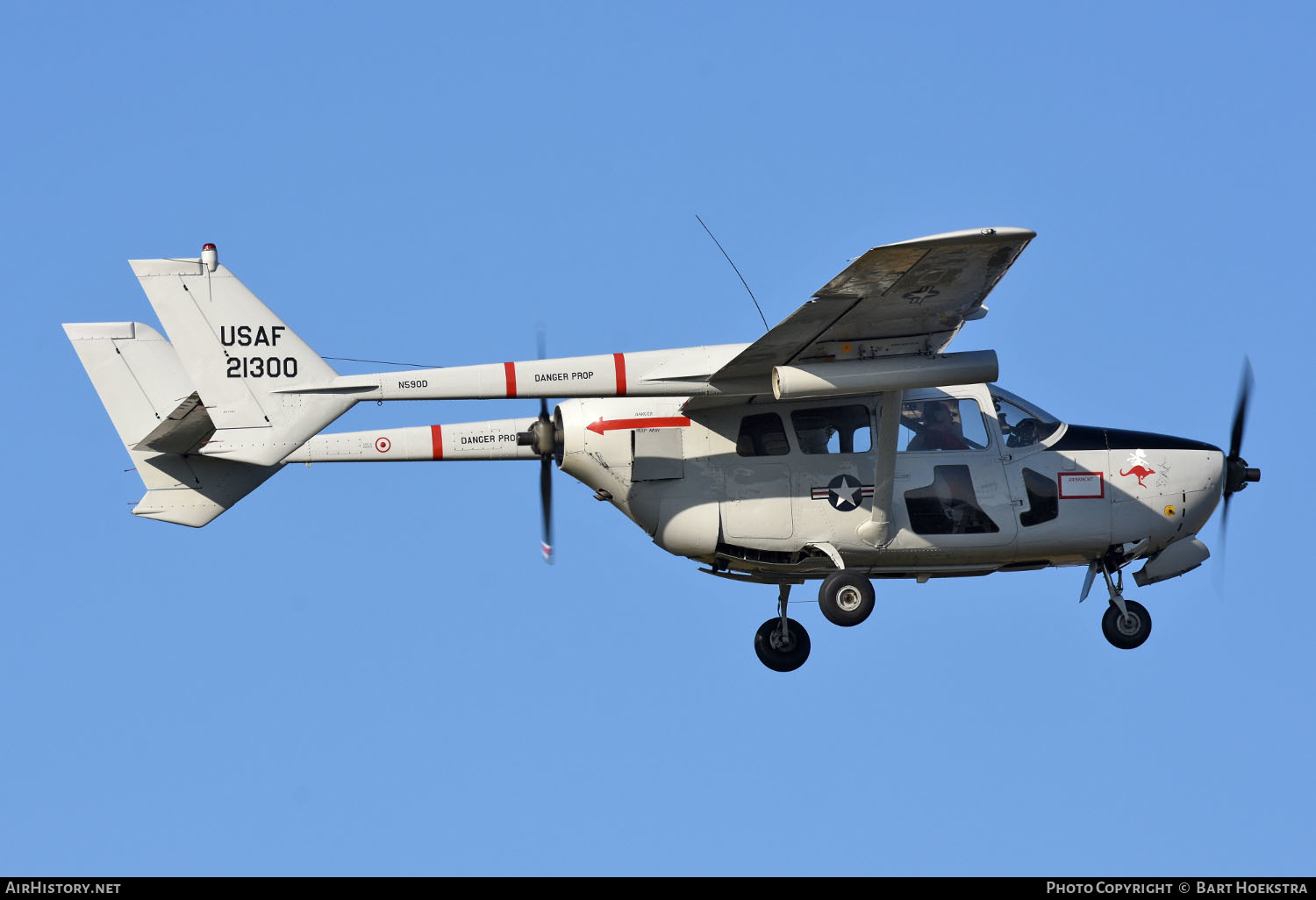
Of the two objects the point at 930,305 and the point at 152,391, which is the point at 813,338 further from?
the point at 152,391

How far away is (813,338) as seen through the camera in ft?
75.4

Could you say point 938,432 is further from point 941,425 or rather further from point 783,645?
point 783,645

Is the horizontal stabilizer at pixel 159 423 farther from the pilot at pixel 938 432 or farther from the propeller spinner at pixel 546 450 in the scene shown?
the pilot at pixel 938 432

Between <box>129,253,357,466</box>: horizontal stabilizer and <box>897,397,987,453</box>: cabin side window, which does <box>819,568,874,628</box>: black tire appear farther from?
<box>129,253,357,466</box>: horizontal stabilizer

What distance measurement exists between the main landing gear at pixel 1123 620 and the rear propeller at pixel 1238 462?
5.64ft

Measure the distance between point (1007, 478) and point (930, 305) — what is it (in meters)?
3.67

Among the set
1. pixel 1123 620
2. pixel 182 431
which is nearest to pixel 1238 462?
pixel 1123 620

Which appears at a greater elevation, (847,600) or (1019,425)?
(1019,425)

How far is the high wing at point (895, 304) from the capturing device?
21.1m

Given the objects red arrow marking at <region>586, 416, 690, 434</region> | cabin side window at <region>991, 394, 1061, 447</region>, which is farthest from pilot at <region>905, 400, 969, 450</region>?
red arrow marking at <region>586, 416, 690, 434</region>

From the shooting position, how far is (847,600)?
24.5 metres

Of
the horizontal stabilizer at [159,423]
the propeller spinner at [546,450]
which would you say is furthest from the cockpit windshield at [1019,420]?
the horizontal stabilizer at [159,423]

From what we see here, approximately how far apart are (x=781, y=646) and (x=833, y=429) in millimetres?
3518

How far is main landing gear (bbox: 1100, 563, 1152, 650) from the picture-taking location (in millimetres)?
25922
